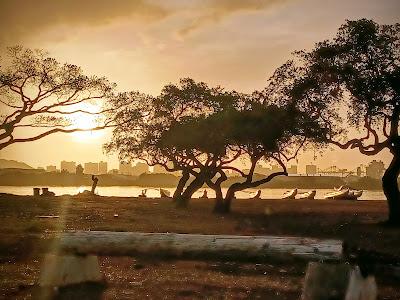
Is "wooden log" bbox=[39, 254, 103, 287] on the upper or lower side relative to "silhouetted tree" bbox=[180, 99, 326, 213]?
lower

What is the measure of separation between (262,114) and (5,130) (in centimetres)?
1824

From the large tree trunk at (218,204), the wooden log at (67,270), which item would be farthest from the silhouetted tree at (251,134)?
the wooden log at (67,270)

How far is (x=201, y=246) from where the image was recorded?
25.8ft

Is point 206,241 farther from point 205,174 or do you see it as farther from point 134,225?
point 205,174

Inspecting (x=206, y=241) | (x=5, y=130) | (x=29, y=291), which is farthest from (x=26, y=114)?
(x=206, y=241)

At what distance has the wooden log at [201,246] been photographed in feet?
24.1

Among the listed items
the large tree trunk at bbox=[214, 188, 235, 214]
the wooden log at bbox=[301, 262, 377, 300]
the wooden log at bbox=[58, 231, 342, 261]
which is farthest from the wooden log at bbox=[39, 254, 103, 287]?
the large tree trunk at bbox=[214, 188, 235, 214]

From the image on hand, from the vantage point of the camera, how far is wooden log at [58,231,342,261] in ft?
24.1

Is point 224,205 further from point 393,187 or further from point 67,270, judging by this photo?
point 67,270

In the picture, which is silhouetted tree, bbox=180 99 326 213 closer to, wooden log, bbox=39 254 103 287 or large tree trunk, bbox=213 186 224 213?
large tree trunk, bbox=213 186 224 213

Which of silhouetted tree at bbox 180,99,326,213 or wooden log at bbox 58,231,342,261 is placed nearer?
wooden log at bbox 58,231,342,261

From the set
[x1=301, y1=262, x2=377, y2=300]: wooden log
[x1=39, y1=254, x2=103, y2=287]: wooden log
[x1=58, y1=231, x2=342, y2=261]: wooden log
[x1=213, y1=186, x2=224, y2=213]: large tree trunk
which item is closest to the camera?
[x1=301, y1=262, x2=377, y2=300]: wooden log

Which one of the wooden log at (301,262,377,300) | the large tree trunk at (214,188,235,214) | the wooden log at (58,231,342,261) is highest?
the wooden log at (58,231,342,261)

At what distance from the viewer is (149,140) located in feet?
119
